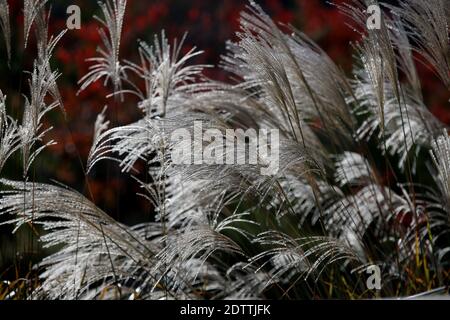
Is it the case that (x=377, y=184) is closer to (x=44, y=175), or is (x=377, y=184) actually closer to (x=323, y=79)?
(x=323, y=79)

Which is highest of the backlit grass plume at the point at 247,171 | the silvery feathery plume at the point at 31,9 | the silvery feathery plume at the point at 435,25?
the silvery feathery plume at the point at 31,9

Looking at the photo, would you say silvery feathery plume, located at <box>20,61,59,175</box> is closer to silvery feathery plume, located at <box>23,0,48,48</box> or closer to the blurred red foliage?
silvery feathery plume, located at <box>23,0,48,48</box>

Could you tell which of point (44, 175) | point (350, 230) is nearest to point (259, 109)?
point (350, 230)

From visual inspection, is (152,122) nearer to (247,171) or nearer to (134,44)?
(247,171)

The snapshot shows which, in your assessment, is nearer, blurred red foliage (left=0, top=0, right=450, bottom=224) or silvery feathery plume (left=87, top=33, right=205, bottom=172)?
silvery feathery plume (left=87, top=33, right=205, bottom=172)

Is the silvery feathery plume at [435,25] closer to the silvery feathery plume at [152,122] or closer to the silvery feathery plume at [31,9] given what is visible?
the silvery feathery plume at [152,122]

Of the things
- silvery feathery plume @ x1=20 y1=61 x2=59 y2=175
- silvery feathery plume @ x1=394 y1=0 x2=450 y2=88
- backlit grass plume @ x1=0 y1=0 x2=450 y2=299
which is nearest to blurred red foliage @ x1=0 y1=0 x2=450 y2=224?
backlit grass plume @ x1=0 y1=0 x2=450 y2=299

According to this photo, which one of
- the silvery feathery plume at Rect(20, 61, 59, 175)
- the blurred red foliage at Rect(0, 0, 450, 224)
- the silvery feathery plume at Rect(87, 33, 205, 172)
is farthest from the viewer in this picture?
the blurred red foliage at Rect(0, 0, 450, 224)

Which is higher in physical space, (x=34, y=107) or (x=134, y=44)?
(x=134, y=44)

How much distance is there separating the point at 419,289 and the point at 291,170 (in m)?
0.71

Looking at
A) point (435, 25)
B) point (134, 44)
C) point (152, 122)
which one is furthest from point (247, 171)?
point (134, 44)

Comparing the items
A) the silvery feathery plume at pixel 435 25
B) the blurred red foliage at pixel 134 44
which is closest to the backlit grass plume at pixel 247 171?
the silvery feathery plume at pixel 435 25

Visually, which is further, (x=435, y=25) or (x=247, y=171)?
(x=435, y=25)
